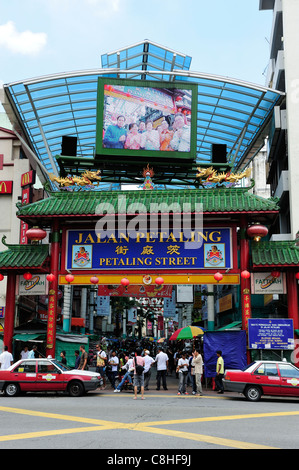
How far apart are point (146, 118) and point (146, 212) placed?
17.1 feet

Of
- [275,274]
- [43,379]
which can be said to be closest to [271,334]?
[275,274]

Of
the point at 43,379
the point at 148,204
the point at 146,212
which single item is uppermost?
the point at 148,204

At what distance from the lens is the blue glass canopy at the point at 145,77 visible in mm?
26047

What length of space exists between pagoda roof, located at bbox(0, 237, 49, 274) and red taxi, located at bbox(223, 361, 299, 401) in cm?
903

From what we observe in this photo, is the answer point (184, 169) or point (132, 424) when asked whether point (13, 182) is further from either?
point (132, 424)

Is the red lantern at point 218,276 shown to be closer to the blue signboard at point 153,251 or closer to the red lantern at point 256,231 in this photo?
the blue signboard at point 153,251

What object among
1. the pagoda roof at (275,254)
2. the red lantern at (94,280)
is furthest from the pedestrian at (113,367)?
the pagoda roof at (275,254)

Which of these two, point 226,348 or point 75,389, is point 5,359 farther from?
point 226,348

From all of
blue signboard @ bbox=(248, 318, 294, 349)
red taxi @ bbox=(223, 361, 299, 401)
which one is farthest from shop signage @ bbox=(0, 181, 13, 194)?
red taxi @ bbox=(223, 361, 299, 401)

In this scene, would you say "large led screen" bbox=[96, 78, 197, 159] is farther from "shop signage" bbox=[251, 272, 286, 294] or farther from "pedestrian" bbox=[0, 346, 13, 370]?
"pedestrian" bbox=[0, 346, 13, 370]

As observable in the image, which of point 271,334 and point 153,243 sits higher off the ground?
point 153,243

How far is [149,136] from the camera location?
23141 millimetres

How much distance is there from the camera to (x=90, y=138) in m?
31.5
